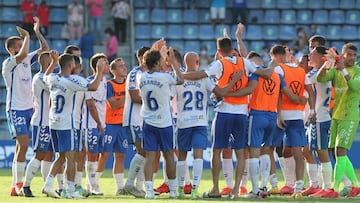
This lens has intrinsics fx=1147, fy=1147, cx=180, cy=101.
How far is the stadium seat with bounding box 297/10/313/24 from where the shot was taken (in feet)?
110

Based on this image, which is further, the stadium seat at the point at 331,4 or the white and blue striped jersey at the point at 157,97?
the stadium seat at the point at 331,4

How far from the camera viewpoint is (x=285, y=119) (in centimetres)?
1817

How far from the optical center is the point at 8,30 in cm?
3250

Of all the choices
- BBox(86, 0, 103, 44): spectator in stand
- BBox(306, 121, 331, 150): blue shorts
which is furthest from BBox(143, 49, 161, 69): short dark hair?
BBox(86, 0, 103, 44): spectator in stand

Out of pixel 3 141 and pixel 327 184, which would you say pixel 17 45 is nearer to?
pixel 327 184

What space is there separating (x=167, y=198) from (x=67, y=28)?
51.7 ft

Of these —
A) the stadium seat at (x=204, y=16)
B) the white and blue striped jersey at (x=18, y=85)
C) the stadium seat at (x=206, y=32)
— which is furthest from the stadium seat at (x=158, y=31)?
the white and blue striped jersey at (x=18, y=85)

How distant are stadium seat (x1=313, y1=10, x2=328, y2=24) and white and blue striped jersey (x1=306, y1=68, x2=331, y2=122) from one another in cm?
1519

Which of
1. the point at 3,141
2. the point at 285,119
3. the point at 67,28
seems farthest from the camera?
the point at 67,28

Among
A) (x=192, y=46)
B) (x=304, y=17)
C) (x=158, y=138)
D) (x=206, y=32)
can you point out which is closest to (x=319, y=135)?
(x=158, y=138)

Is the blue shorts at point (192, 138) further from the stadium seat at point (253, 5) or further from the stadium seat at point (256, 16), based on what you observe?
the stadium seat at point (253, 5)

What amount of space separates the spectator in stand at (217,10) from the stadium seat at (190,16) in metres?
0.70

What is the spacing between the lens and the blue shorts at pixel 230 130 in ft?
57.4

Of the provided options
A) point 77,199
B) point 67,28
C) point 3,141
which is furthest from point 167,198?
point 67,28
